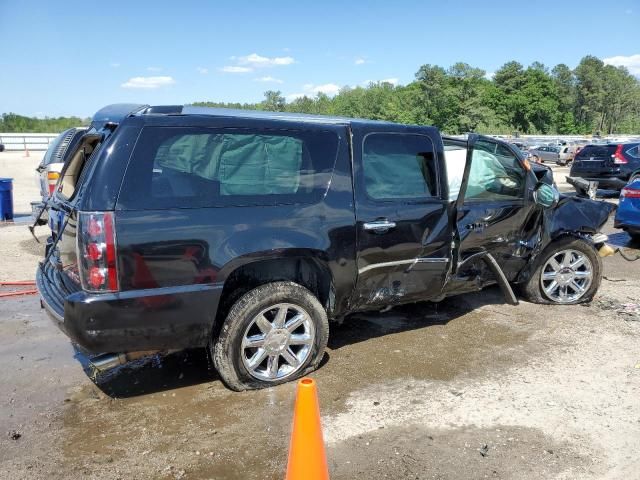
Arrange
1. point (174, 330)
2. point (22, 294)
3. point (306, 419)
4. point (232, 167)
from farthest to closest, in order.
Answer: point (22, 294)
point (232, 167)
point (174, 330)
point (306, 419)

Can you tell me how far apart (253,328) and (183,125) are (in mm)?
1460

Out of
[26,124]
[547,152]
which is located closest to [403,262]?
[547,152]

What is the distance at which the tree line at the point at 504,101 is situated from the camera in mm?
80000

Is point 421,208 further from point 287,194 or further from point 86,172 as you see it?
point 86,172

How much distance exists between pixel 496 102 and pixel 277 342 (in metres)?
97.9

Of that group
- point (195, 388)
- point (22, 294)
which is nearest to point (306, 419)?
point (195, 388)

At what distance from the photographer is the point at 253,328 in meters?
3.82

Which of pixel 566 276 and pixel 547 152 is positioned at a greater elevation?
pixel 547 152

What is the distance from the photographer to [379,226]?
4.07 meters

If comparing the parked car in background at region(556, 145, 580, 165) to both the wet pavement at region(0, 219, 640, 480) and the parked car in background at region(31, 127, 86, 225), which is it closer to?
the parked car in background at region(31, 127, 86, 225)

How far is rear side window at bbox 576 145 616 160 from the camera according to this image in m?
18.0

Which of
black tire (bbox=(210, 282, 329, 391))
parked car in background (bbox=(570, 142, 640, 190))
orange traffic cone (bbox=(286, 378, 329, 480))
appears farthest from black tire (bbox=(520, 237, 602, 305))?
parked car in background (bbox=(570, 142, 640, 190))

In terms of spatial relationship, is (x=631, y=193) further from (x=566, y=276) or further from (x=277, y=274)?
(x=277, y=274)

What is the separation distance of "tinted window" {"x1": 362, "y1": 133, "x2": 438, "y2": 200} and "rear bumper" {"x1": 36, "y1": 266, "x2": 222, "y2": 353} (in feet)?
4.89
